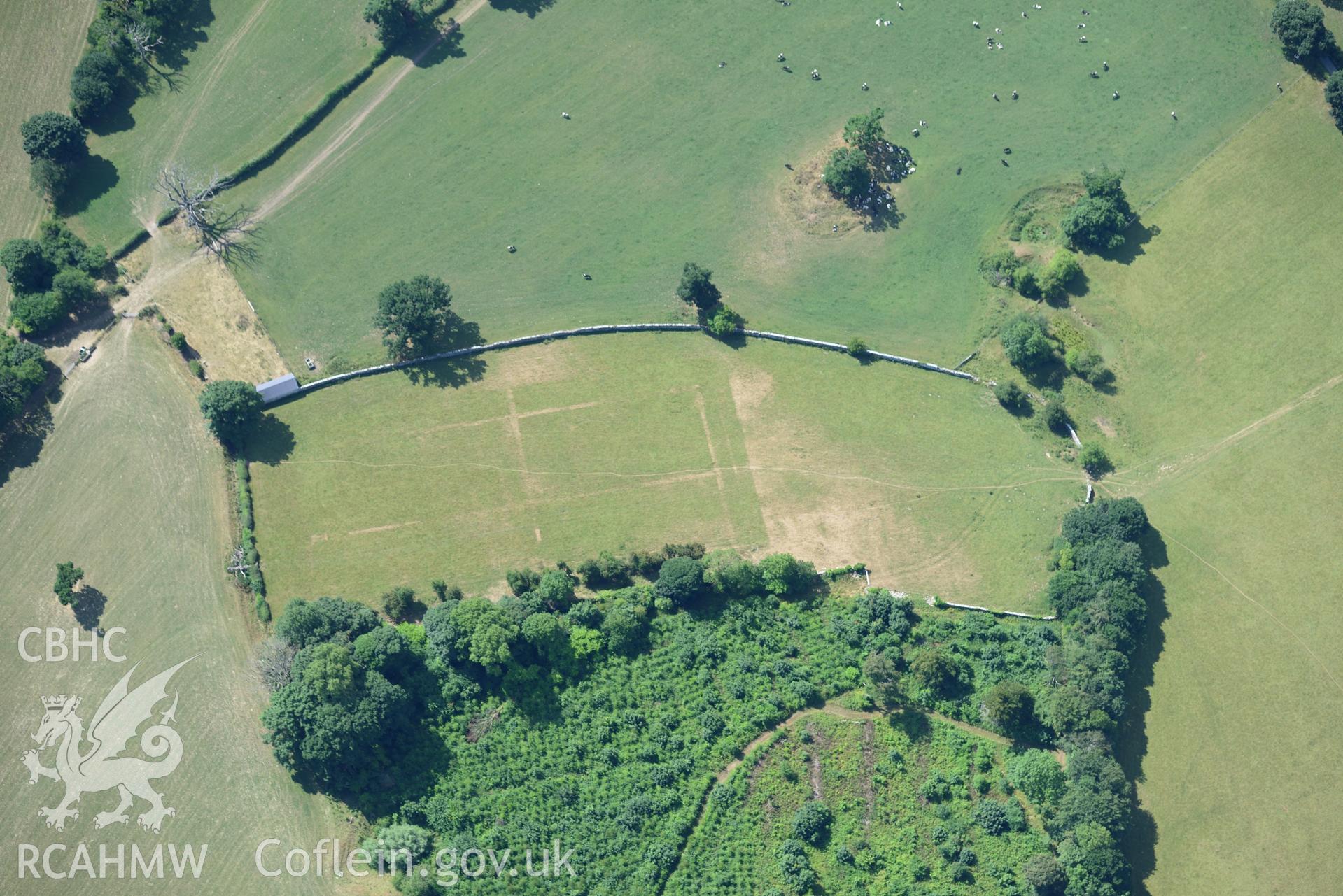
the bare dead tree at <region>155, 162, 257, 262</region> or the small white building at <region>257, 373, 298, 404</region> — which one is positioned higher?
the bare dead tree at <region>155, 162, 257, 262</region>

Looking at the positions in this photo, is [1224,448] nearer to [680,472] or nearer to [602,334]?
[680,472]

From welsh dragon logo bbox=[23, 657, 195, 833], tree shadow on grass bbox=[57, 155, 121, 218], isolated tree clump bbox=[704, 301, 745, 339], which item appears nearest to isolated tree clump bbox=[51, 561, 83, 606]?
welsh dragon logo bbox=[23, 657, 195, 833]

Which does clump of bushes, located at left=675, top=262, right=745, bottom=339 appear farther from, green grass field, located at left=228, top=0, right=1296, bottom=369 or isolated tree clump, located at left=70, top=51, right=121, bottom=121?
isolated tree clump, located at left=70, top=51, right=121, bottom=121

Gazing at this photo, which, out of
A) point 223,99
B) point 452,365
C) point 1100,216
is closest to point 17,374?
point 223,99

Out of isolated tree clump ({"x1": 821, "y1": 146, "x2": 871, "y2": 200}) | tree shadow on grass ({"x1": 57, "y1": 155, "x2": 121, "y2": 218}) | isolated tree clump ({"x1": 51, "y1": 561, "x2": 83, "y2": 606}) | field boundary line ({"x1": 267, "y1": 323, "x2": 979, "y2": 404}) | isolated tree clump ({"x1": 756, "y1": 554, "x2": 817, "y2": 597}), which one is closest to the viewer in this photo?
isolated tree clump ({"x1": 756, "y1": 554, "x2": 817, "y2": 597})

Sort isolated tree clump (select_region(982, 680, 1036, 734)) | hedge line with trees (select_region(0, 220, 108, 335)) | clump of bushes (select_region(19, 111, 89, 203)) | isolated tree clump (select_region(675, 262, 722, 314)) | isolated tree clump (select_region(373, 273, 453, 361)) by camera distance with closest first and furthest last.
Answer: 1. isolated tree clump (select_region(982, 680, 1036, 734))
2. isolated tree clump (select_region(373, 273, 453, 361))
3. hedge line with trees (select_region(0, 220, 108, 335))
4. isolated tree clump (select_region(675, 262, 722, 314))
5. clump of bushes (select_region(19, 111, 89, 203))

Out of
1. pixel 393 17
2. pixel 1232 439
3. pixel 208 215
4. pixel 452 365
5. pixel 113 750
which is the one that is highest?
pixel 393 17

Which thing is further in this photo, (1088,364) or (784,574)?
(1088,364)

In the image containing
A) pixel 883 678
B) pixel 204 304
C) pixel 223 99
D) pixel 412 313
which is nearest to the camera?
pixel 883 678
